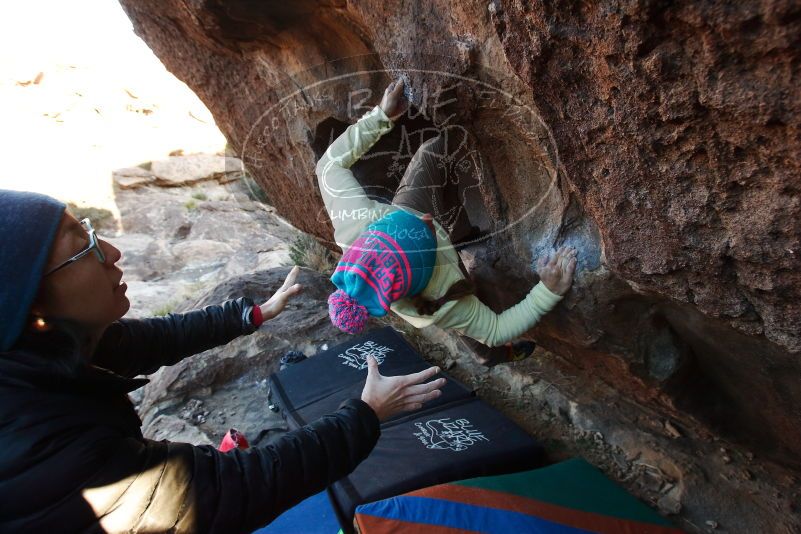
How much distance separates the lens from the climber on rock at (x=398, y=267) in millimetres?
1910

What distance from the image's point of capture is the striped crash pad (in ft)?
6.45

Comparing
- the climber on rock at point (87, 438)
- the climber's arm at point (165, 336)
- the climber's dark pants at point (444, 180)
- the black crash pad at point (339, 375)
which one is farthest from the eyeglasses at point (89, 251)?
the black crash pad at point (339, 375)

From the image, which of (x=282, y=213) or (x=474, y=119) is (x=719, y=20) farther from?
(x=282, y=213)

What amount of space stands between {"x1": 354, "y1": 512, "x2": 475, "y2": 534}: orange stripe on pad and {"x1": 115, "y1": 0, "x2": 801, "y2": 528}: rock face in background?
1.05 meters

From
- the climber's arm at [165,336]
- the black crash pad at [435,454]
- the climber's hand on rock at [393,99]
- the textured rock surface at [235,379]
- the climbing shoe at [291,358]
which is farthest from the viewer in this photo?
the climbing shoe at [291,358]

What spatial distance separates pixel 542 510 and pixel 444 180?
1.75m

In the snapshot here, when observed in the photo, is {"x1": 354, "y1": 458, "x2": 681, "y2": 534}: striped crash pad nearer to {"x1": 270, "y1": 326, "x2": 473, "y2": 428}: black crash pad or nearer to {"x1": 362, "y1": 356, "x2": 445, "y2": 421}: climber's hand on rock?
{"x1": 362, "y1": 356, "x2": 445, "y2": 421}: climber's hand on rock

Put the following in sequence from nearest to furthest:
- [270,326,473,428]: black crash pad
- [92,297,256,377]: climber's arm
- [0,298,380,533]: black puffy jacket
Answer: [0,298,380,533]: black puffy jacket, [92,297,256,377]: climber's arm, [270,326,473,428]: black crash pad

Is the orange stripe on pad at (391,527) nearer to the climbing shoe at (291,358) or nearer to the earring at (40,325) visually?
the earring at (40,325)

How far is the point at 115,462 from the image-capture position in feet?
3.53

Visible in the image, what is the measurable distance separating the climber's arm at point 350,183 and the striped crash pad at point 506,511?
116 cm

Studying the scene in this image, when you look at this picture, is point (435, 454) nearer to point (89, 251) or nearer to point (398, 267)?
point (398, 267)

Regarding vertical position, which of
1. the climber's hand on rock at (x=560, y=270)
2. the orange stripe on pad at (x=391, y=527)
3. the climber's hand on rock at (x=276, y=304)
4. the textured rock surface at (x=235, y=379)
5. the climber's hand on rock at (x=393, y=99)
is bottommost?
the textured rock surface at (x=235, y=379)

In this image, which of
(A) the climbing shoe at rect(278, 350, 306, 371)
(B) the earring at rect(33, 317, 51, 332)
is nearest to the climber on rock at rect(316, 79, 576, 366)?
(B) the earring at rect(33, 317, 51, 332)
